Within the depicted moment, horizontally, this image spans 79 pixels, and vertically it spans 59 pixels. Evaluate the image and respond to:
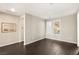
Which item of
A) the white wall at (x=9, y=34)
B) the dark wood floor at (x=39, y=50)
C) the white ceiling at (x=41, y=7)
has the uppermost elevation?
the white ceiling at (x=41, y=7)

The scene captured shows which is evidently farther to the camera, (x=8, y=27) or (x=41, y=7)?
(x=8, y=27)

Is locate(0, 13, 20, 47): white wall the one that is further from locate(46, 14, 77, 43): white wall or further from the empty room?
locate(46, 14, 77, 43): white wall

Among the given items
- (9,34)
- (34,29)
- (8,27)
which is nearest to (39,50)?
(34,29)

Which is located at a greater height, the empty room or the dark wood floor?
the empty room

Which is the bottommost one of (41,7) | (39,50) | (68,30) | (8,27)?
(39,50)

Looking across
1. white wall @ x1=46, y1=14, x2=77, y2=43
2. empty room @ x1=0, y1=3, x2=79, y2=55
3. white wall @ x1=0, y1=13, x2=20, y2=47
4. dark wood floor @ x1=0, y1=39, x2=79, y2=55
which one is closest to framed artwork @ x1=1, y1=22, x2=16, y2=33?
empty room @ x1=0, y1=3, x2=79, y2=55

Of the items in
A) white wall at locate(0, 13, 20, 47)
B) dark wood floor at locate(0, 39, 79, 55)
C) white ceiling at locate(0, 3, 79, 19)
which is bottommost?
dark wood floor at locate(0, 39, 79, 55)

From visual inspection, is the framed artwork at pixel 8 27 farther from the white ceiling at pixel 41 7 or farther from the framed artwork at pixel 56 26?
the framed artwork at pixel 56 26

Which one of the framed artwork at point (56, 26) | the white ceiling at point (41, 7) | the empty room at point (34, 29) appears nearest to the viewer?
the white ceiling at point (41, 7)

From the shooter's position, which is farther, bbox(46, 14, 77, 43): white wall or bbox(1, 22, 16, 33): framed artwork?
bbox(46, 14, 77, 43): white wall

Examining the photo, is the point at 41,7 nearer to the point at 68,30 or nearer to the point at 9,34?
the point at 9,34

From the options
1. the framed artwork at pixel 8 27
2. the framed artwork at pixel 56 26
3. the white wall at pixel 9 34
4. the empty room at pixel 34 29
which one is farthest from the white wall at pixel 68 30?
the framed artwork at pixel 8 27

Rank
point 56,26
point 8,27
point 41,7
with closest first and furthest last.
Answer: point 41,7 → point 8,27 → point 56,26
